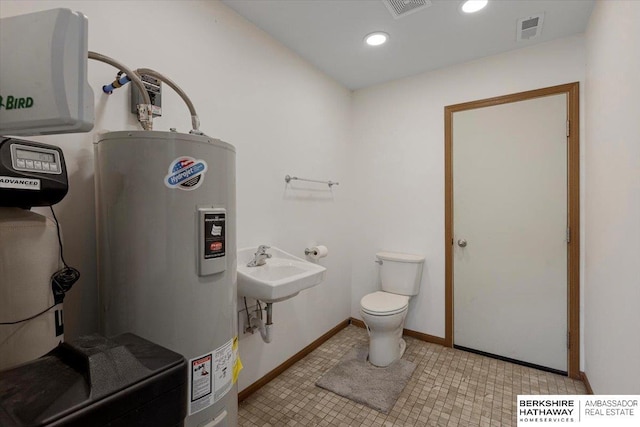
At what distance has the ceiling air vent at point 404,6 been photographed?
69.3 inches

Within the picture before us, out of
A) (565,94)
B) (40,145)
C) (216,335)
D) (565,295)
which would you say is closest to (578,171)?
(565,94)

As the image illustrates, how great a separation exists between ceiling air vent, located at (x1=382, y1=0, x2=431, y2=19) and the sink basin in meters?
1.62

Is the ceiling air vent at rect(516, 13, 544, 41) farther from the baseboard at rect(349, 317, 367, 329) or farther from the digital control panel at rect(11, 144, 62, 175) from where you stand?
the baseboard at rect(349, 317, 367, 329)

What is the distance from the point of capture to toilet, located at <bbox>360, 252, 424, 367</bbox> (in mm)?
2244

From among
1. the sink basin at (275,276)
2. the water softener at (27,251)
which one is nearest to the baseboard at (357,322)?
the sink basin at (275,276)

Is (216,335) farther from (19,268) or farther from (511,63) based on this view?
(511,63)

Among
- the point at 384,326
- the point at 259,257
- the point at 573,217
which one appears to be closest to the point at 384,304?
the point at 384,326

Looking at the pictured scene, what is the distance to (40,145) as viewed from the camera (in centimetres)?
85

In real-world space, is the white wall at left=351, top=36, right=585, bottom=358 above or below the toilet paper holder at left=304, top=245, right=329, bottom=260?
above

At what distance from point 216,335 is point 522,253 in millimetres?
2233

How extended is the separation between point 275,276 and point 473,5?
202cm

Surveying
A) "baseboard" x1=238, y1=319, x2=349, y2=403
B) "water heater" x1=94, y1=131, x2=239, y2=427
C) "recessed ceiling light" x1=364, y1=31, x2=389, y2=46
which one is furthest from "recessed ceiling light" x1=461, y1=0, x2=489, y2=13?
"baseboard" x1=238, y1=319, x2=349, y2=403

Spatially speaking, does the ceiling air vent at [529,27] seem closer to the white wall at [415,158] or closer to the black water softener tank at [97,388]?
the white wall at [415,158]

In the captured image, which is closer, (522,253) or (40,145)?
(40,145)
